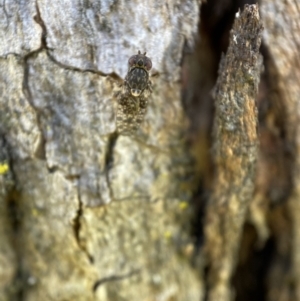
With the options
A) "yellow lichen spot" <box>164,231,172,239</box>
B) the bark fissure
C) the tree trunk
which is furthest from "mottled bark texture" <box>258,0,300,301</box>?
the bark fissure

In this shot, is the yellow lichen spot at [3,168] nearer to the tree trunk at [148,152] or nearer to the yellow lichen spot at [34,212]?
the tree trunk at [148,152]

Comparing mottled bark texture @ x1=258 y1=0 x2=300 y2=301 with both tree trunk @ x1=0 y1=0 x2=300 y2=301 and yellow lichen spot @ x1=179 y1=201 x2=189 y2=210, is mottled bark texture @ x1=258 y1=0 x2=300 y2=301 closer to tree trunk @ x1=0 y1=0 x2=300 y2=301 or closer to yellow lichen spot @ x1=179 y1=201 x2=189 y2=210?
Answer: tree trunk @ x1=0 y1=0 x2=300 y2=301

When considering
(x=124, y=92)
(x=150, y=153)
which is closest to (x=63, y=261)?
(x=150, y=153)

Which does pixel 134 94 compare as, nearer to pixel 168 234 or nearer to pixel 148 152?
pixel 148 152

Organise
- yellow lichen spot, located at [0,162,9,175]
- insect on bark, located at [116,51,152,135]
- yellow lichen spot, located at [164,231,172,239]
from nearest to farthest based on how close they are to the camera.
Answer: insect on bark, located at [116,51,152,135]
yellow lichen spot, located at [0,162,9,175]
yellow lichen spot, located at [164,231,172,239]

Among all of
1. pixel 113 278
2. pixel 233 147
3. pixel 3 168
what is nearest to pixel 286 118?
pixel 233 147
